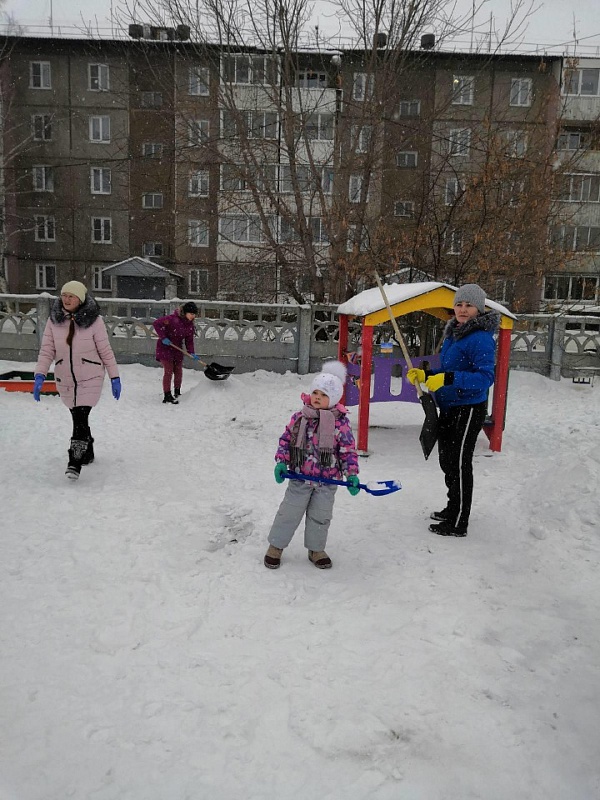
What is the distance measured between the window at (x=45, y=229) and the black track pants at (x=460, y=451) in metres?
29.2

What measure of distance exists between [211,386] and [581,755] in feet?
26.6

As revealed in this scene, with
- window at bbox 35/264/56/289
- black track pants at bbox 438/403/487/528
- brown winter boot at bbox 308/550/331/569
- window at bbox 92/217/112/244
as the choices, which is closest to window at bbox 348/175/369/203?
black track pants at bbox 438/403/487/528

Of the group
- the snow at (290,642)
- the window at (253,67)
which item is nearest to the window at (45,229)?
the window at (253,67)

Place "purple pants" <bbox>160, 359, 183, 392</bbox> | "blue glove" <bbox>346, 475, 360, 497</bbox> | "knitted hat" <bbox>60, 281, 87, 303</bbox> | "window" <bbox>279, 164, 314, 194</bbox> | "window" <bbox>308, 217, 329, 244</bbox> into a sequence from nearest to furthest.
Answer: "blue glove" <bbox>346, 475, 360, 497</bbox>, "knitted hat" <bbox>60, 281, 87, 303</bbox>, "purple pants" <bbox>160, 359, 183, 392</bbox>, "window" <bbox>279, 164, 314, 194</bbox>, "window" <bbox>308, 217, 329, 244</bbox>

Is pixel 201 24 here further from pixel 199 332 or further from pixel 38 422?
pixel 38 422

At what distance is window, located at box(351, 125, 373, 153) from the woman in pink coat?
32.1ft

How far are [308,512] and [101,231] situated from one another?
28.6 meters

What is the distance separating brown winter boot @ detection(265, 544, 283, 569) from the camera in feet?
12.9

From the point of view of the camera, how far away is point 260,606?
3447 millimetres

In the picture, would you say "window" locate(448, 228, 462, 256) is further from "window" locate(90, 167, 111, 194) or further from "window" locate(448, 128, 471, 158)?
"window" locate(90, 167, 111, 194)

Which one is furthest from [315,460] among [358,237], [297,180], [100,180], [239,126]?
[100,180]

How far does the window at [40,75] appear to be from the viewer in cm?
2788

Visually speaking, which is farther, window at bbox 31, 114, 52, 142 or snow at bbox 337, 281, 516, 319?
window at bbox 31, 114, 52, 142

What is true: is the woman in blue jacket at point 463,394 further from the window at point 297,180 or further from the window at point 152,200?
the window at point 152,200
